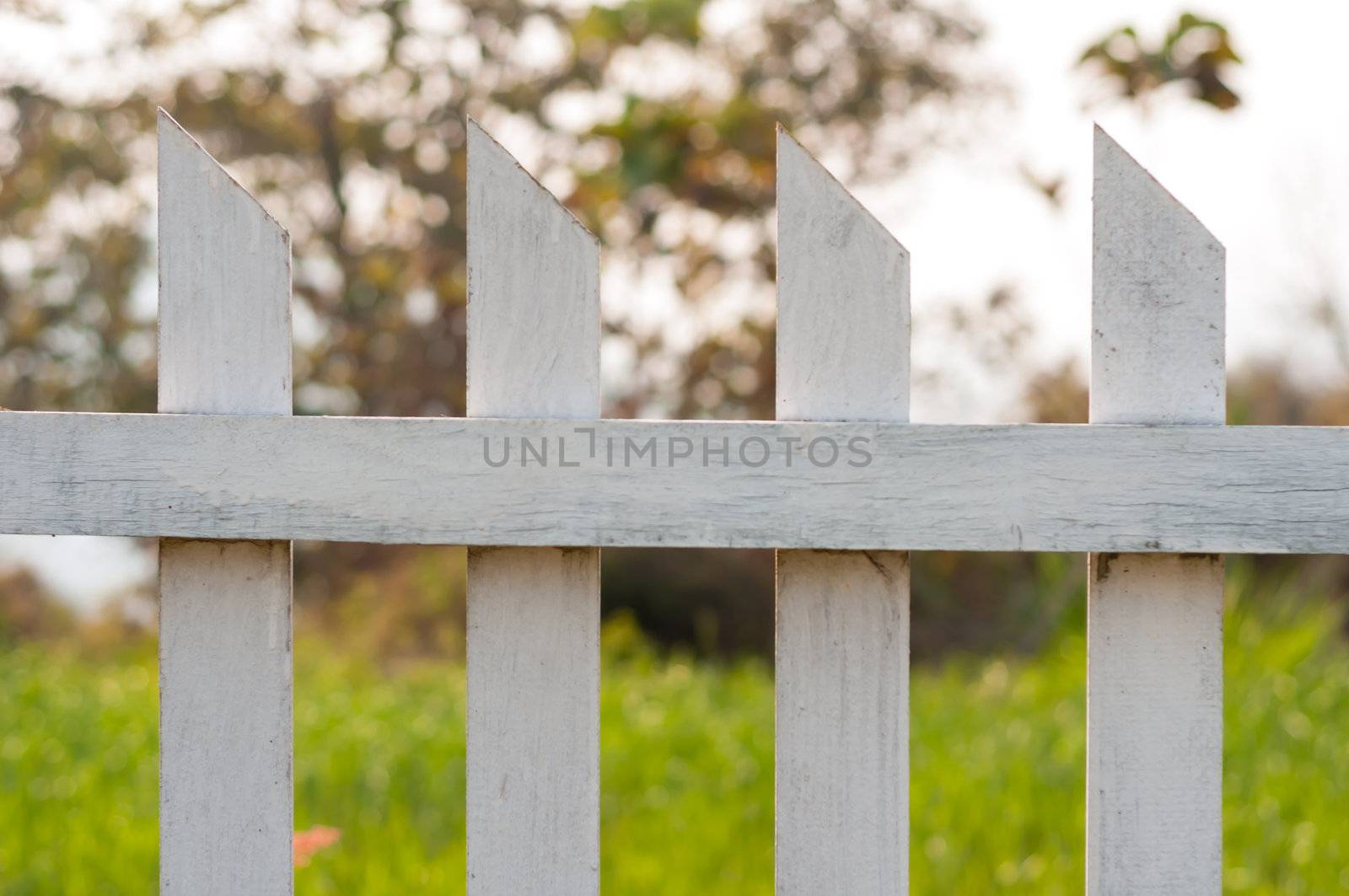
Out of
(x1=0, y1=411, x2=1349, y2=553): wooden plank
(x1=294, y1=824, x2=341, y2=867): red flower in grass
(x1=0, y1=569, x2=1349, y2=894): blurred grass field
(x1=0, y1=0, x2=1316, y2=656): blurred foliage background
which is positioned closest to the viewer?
(x1=0, y1=411, x2=1349, y2=553): wooden plank

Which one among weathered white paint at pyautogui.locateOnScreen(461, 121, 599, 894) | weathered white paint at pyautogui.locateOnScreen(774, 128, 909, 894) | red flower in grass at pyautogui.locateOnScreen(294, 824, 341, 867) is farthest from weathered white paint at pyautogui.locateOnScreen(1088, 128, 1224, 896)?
red flower in grass at pyautogui.locateOnScreen(294, 824, 341, 867)

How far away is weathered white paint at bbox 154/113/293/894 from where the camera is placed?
3.59 feet

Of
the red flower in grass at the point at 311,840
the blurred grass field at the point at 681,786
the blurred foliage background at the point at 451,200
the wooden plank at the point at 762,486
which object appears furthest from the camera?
the blurred foliage background at the point at 451,200

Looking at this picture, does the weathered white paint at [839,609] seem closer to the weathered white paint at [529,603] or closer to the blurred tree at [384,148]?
the weathered white paint at [529,603]

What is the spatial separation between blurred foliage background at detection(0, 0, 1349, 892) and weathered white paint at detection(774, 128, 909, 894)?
126 centimetres

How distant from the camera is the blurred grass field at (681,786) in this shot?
1897mm

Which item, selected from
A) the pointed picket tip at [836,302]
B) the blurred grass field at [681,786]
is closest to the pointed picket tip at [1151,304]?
the pointed picket tip at [836,302]

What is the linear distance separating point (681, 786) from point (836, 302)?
1.59 metres

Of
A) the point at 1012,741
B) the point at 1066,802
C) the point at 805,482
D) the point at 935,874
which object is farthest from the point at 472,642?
the point at 1012,741

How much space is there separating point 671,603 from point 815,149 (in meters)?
2.58

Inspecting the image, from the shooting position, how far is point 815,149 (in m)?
6.16

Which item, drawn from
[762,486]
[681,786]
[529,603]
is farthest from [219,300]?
[681,786]

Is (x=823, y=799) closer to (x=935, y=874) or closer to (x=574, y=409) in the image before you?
(x=574, y=409)

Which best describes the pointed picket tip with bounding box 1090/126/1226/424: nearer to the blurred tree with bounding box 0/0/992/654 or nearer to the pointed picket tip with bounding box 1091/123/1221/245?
the pointed picket tip with bounding box 1091/123/1221/245
